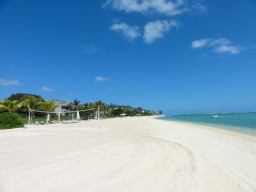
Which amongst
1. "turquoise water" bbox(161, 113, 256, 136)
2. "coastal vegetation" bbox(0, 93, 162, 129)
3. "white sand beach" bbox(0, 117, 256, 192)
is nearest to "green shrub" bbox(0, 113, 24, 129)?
"coastal vegetation" bbox(0, 93, 162, 129)

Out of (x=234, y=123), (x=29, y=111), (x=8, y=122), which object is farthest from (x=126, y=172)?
(x=234, y=123)

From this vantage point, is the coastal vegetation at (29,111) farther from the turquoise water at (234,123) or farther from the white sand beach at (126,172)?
the white sand beach at (126,172)

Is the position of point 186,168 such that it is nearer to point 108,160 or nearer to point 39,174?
point 108,160

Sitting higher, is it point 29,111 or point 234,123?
point 29,111

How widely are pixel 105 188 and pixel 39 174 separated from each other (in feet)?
6.17

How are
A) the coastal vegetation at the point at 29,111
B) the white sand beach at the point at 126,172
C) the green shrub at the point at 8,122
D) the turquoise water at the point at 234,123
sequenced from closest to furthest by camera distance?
the white sand beach at the point at 126,172, the turquoise water at the point at 234,123, the green shrub at the point at 8,122, the coastal vegetation at the point at 29,111

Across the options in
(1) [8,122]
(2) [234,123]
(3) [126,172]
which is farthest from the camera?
(2) [234,123]

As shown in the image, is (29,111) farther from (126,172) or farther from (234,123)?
(126,172)

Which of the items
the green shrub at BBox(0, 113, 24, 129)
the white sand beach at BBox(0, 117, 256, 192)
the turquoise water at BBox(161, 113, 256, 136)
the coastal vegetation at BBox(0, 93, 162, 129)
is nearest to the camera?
the white sand beach at BBox(0, 117, 256, 192)

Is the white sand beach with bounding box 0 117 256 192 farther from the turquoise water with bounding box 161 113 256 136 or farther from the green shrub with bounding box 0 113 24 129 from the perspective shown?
the green shrub with bounding box 0 113 24 129

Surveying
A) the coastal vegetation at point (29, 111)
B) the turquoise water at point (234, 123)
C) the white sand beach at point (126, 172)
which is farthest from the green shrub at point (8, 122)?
the turquoise water at point (234, 123)

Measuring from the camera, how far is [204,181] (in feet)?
19.3

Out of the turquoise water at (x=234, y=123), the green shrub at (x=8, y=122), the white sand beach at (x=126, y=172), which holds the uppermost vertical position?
the green shrub at (x=8, y=122)

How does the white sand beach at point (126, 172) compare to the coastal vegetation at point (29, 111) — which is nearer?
the white sand beach at point (126, 172)
